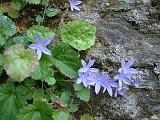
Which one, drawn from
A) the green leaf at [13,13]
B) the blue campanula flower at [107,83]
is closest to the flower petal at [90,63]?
the blue campanula flower at [107,83]

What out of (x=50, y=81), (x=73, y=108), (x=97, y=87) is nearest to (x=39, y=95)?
(x=50, y=81)

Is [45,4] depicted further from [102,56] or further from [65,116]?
[65,116]

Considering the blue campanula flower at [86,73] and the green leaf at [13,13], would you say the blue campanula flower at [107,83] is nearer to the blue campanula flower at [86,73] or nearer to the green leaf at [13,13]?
the blue campanula flower at [86,73]

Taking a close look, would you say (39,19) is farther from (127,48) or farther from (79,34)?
(127,48)

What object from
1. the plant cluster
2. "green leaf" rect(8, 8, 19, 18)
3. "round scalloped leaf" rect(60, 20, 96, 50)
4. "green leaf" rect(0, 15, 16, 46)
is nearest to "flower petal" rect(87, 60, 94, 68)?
the plant cluster

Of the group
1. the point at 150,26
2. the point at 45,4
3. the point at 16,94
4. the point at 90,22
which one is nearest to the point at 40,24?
the point at 45,4

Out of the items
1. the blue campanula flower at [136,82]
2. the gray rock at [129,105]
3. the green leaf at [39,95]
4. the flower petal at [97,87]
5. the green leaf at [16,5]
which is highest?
the green leaf at [16,5]

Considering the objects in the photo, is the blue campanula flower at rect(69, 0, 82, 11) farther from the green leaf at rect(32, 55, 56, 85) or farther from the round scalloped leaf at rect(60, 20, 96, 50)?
the green leaf at rect(32, 55, 56, 85)
